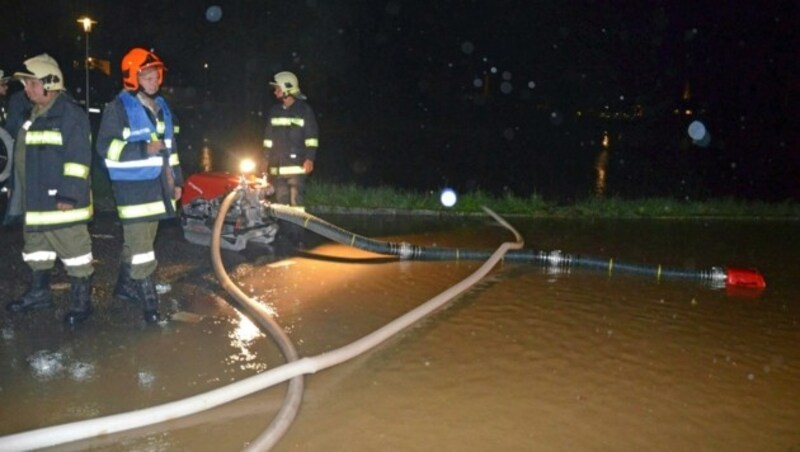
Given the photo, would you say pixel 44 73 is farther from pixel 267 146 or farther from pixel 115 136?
pixel 267 146

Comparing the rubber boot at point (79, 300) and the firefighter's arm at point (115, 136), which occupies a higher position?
the firefighter's arm at point (115, 136)

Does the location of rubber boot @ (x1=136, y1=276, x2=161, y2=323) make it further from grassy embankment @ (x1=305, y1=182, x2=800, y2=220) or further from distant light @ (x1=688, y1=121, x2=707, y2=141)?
distant light @ (x1=688, y1=121, x2=707, y2=141)

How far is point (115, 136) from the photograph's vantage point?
16.9 ft

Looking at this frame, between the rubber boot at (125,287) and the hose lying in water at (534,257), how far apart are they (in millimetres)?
2149

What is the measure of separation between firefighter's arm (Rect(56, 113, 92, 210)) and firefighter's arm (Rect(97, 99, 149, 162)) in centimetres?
14

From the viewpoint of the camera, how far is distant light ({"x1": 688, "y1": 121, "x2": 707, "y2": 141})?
4406cm

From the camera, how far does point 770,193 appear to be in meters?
19.3

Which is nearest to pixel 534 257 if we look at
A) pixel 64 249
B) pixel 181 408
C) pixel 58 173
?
pixel 64 249

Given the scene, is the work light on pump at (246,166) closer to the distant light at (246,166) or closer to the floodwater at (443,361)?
the distant light at (246,166)

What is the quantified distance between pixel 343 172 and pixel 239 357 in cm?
1597

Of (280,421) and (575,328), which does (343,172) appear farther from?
(280,421)

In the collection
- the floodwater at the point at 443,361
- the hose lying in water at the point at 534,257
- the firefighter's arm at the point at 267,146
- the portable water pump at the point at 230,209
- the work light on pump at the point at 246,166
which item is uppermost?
the firefighter's arm at the point at 267,146

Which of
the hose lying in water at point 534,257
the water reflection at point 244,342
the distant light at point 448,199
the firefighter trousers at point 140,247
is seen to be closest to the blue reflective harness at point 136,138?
the firefighter trousers at point 140,247

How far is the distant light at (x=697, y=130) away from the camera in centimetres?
4406
